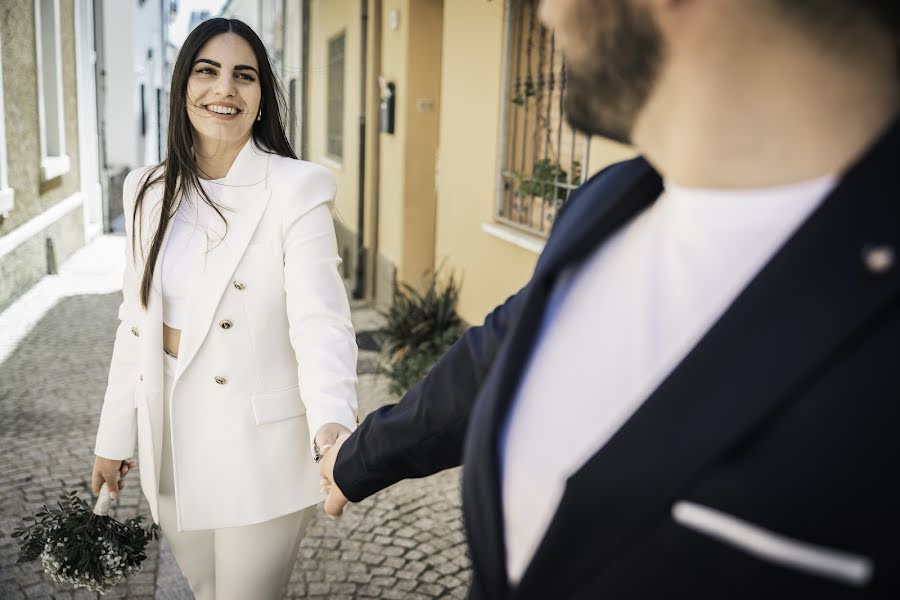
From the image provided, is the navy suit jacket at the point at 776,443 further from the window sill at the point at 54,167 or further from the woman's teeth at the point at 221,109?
the window sill at the point at 54,167

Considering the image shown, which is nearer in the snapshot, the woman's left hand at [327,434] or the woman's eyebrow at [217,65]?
the woman's left hand at [327,434]

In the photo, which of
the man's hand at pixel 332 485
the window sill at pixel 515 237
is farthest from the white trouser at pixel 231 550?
the window sill at pixel 515 237

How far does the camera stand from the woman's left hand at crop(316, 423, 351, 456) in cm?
200

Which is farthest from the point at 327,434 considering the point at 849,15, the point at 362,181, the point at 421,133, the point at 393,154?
the point at 362,181

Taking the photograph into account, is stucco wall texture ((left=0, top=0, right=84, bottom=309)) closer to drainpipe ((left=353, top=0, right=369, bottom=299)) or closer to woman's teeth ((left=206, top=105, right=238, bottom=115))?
drainpipe ((left=353, top=0, right=369, bottom=299))

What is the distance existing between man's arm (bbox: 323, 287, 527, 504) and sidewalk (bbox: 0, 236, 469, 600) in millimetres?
2103

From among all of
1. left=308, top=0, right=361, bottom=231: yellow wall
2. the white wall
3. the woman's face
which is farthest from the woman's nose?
the white wall

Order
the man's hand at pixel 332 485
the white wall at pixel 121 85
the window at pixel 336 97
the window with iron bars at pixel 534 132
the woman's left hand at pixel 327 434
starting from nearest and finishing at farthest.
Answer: the man's hand at pixel 332 485
the woman's left hand at pixel 327 434
the window with iron bars at pixel 534 132
the window at pixel 336 97
the white wall at pixel 121 85

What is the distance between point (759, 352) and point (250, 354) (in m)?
1.75

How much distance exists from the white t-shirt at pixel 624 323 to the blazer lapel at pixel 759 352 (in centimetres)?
4

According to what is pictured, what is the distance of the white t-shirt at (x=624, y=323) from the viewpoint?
883 millimetres

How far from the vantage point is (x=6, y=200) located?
786 cm

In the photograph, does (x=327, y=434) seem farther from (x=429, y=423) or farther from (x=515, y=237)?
(x=515, y=237)

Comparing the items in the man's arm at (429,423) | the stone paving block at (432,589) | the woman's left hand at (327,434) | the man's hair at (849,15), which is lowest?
the stone paving block at (432,589)
